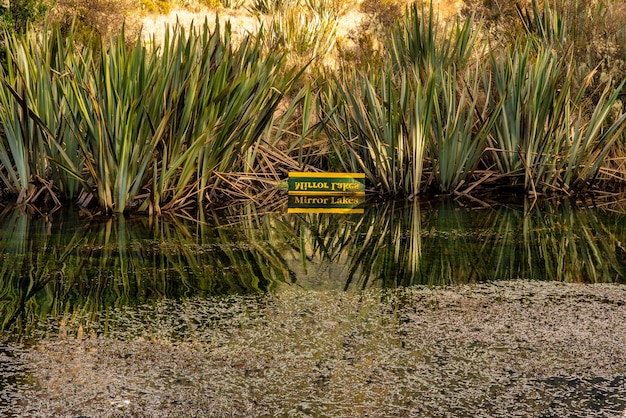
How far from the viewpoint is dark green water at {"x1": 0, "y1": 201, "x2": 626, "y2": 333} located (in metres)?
3.93

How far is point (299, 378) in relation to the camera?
2.72 metres

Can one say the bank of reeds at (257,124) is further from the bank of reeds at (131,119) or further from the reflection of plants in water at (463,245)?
the reflection of plants in water at (463,245)

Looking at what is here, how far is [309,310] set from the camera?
11.6ft

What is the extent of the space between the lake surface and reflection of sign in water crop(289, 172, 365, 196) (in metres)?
1.23

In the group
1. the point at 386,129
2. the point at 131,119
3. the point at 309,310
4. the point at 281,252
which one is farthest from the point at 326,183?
the point at 309,310

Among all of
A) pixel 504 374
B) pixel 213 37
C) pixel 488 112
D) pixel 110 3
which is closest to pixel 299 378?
pixel 504 374

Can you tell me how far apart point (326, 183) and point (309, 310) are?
3649 mm

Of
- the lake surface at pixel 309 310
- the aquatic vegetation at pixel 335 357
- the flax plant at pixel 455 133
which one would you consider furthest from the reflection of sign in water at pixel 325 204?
the aquatic vegetation at pixel 335 357

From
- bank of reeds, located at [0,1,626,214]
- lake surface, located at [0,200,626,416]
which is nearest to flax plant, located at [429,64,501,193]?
bank of reeds, located at [0,1,626,214]

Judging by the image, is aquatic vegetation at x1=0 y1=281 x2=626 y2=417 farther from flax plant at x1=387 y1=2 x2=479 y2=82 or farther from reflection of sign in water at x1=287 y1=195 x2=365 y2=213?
flax plant at x1=387 y1=2 x2=479 y2=82

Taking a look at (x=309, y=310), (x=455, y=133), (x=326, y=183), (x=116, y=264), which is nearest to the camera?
Result: (x=309, y=310)

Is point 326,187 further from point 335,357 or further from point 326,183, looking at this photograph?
point 335,357

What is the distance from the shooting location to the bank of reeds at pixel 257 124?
5734mm

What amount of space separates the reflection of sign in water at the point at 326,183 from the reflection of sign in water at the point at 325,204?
0.07 meters
